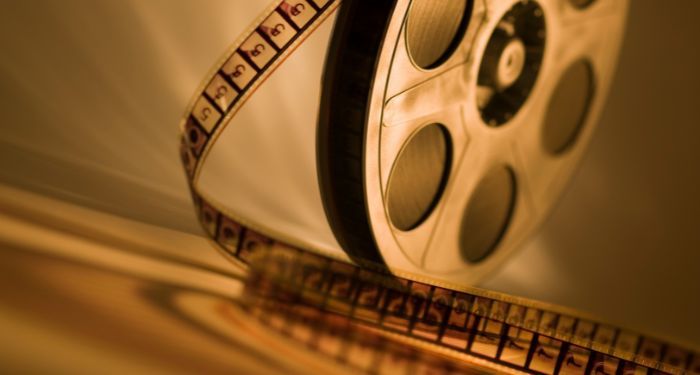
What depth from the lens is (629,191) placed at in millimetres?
2492

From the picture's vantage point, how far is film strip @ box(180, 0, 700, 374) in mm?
1179

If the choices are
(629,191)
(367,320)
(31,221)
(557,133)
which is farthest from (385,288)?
(629,191)

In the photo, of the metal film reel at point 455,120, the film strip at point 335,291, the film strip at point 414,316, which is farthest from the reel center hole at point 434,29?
the film strip at point 414,316

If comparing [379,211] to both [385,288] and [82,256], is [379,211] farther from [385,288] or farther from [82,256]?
[82,256]

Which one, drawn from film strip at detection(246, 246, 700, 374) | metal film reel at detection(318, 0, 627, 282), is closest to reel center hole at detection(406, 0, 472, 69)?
metal film reel at detection(318, 0, 627, 282)

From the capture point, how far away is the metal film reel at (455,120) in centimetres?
117

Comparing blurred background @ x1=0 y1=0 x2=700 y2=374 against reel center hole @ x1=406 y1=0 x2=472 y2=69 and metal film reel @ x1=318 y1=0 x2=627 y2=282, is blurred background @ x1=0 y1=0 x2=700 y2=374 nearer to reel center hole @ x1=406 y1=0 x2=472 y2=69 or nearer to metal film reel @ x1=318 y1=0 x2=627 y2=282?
metal film reel @ x1=318 y1=0 x2=627 y2=282

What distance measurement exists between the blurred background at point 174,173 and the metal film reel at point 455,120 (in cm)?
28

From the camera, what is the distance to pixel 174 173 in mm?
1628

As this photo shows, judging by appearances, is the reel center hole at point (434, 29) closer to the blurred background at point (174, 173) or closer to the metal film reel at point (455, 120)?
the metal film reel at point (455, 120)

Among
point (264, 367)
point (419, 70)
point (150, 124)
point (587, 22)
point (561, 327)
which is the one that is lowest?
point (561, 327)

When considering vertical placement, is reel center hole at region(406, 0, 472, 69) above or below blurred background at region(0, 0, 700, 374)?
above

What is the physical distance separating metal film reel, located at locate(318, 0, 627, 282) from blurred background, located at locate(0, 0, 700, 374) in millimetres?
277

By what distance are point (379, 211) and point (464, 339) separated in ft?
0.91
